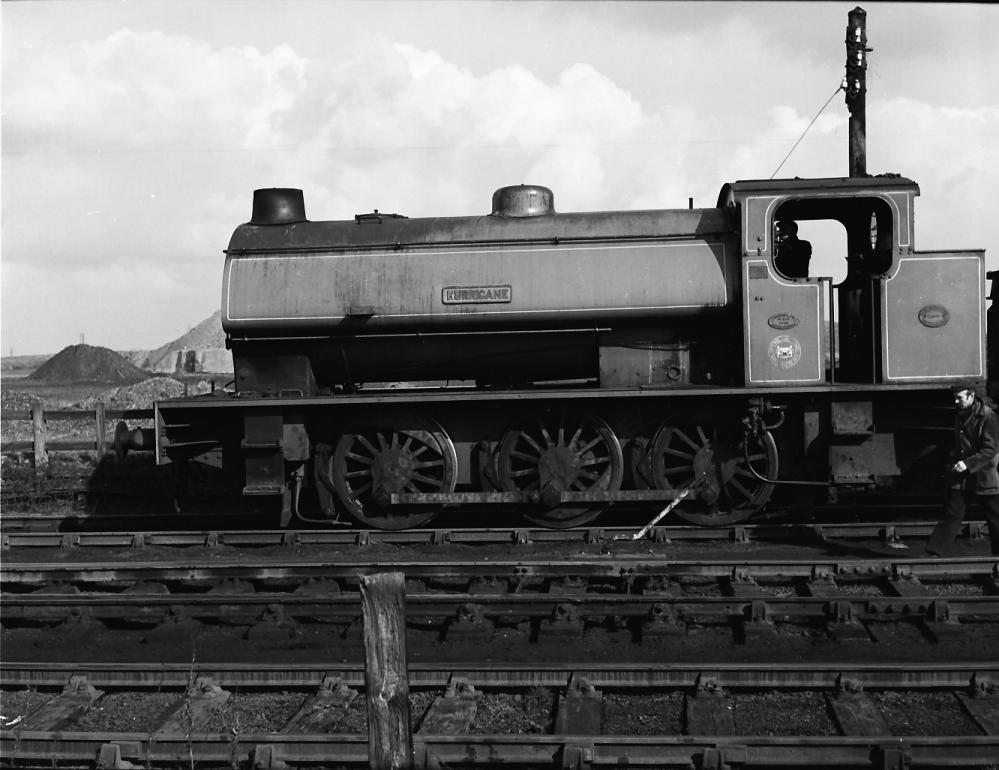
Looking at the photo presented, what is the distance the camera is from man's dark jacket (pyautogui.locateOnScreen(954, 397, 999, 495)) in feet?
27.7

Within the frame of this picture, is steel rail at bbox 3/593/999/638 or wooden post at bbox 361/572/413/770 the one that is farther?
steel rail at bbox 3/593/999/638

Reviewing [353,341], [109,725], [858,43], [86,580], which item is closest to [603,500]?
[353,341]

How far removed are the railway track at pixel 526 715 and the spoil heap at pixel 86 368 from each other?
32.3 meters

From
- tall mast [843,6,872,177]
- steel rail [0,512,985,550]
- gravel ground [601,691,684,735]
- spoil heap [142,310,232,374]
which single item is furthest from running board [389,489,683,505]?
spoil heap [142,310,232,374]

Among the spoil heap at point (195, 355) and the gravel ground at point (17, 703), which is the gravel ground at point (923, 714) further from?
the spoil heap at point (195, 355)

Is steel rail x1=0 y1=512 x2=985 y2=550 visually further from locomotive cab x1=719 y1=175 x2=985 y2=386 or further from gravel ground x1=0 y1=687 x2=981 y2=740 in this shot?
gravel ground x1=0 y1=687 x2=981 y2=740

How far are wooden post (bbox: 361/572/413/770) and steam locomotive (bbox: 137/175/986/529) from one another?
5.51 metres

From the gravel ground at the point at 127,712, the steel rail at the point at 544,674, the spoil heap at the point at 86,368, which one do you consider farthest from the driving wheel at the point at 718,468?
the spoil heap at the point at 86,368

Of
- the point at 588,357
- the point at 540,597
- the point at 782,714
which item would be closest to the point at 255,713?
the point at 540,597

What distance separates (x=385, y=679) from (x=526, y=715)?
1.44m

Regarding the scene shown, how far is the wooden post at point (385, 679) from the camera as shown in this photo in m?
4.39

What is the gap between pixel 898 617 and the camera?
22.8ft

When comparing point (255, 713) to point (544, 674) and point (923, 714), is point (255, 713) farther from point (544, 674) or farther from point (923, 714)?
point (923, 714)

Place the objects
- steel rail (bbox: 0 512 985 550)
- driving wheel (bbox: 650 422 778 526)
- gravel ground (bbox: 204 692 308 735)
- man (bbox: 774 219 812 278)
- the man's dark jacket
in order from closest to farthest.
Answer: gravel ground (bbox: 204 692 308 735)
the man's dark jacket
steel rail (bbox: 0 512 985 550)
driving wheel (bbox: 650 422 778 526)
man (bbox: 774 219 812 278)
